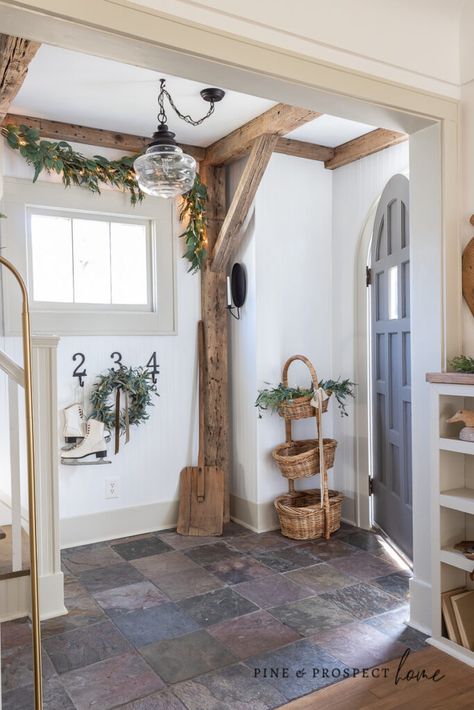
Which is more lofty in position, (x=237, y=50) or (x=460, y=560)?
(x=237, y=50)

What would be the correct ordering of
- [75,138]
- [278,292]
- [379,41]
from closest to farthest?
[379,41] < [75,138] < [278,292]

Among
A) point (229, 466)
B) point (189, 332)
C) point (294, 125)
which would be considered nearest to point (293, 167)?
point (294, 125)

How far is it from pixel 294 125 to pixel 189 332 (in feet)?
4.83

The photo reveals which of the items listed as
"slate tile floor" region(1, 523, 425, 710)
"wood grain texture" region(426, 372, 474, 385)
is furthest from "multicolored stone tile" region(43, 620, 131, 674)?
"wood grain texture" region(426, 372, 474, 385)

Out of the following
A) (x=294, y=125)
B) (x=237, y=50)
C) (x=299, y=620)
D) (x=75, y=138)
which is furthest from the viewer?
(x=75, y=138)

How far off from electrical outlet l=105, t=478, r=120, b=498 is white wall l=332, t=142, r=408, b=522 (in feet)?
4.72

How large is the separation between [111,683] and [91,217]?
8.43 ft

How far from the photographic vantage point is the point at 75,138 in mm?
3516

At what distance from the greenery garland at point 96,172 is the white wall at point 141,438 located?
11 cm

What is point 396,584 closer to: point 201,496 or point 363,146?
point 201,496

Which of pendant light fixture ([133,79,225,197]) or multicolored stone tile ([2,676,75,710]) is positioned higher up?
pendant light fixture ([133,79,225,197])

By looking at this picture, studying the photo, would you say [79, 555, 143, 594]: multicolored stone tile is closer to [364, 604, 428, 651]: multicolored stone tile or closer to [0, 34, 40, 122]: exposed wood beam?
[364, 604, 428, 651]: multicolored stone tile

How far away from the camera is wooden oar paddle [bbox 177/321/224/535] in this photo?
A: 3799 millimetres

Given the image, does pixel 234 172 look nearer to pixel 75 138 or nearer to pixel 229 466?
pixel 75 138
